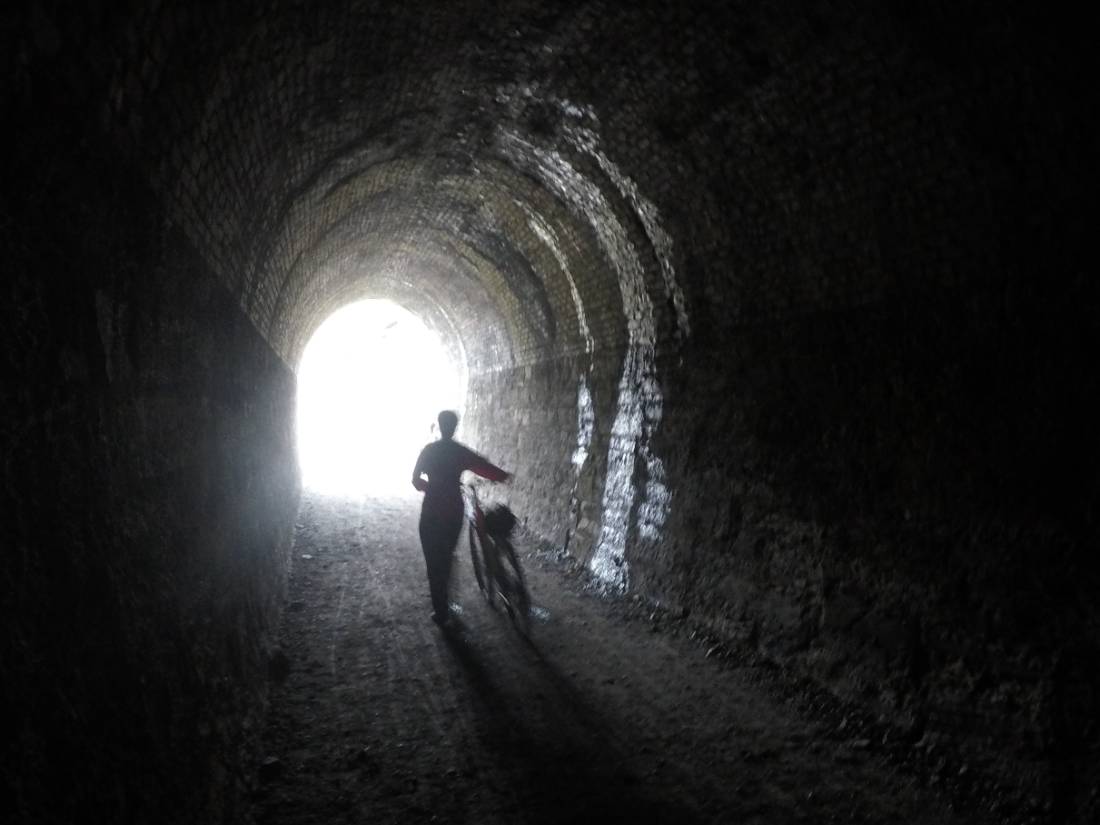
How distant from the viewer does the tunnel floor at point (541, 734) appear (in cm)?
361

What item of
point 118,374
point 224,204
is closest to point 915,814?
point 118,374

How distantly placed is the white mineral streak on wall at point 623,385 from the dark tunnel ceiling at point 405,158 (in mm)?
38

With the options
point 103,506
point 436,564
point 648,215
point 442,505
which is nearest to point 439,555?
point 436,564

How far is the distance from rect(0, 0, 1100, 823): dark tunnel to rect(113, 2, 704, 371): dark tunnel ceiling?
0.04 m

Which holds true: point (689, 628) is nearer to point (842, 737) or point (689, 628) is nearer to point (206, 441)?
point (842, 737)

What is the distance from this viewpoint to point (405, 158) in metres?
7.31

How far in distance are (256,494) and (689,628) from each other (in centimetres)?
409

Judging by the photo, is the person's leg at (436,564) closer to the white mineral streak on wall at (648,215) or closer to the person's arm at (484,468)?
the person's arm at (484,468)

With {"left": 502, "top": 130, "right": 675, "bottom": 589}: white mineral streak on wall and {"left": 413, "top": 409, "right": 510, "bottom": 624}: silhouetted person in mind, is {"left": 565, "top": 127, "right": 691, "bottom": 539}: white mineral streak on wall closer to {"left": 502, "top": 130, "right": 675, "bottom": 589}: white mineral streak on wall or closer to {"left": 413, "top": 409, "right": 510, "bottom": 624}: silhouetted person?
{"left": 502, "top": 130, "right": 675, "bottom": 589}: white mineral streak on wall

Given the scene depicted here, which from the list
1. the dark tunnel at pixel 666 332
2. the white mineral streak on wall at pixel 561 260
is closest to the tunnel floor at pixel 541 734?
the dark tunnel at pixel 666 332

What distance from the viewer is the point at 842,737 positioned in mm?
4391

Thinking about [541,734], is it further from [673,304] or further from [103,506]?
[673,304]

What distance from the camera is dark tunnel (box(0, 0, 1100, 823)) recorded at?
202 centimetres

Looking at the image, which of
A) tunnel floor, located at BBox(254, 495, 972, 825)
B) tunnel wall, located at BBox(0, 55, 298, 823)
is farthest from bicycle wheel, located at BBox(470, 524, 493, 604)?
tunnel wall, located at BBox(0, 55, 298, 823)
